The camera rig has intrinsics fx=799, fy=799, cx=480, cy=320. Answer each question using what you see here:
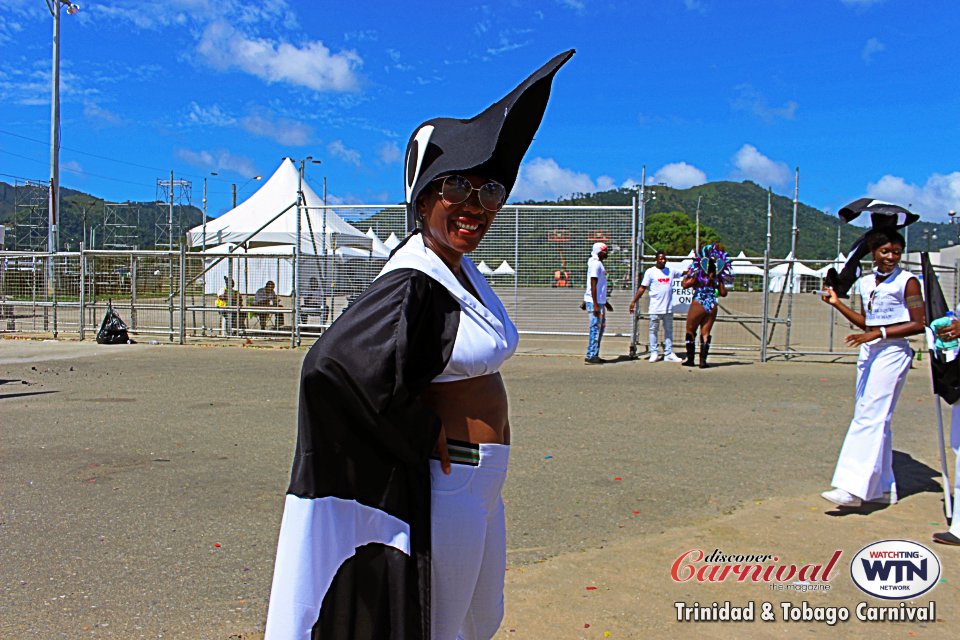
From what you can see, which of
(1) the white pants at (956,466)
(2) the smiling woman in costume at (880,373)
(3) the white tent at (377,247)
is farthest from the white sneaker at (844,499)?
(3) the white tent at (377,247)

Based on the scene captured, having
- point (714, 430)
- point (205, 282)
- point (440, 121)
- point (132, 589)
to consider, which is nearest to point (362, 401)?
point (440, 121)

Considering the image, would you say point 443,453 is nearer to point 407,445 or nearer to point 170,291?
point 407,445

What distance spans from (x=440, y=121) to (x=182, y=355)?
1419cm

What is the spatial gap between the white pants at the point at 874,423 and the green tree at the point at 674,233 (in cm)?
10396

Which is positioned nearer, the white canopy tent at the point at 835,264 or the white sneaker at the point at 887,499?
the white sneaker at the point at 887,499

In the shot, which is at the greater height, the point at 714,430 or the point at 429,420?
the point at 429,420

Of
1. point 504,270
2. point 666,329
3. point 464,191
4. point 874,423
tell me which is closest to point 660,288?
point 666,329

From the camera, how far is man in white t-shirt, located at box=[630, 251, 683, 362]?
48.3ft

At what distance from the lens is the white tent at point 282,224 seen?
760 inches

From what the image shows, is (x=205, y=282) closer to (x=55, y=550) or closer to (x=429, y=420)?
(x=55, y=550)

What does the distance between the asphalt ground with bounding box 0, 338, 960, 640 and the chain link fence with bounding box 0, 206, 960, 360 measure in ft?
16.3

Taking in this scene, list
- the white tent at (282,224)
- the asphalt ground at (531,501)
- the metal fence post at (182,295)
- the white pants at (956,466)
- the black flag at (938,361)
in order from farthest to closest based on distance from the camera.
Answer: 1. the white tent at (282,224)
2. the metal fence post at (182,295)
3. the black flag at (938,361)
4. the white pants at (956,466)
5. the asphalt ground at (531,501)

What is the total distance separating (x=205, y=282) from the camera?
1998 cm

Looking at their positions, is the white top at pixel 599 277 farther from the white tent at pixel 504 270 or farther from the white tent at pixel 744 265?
the white tent at pixel 504 270
